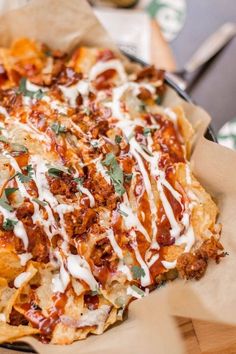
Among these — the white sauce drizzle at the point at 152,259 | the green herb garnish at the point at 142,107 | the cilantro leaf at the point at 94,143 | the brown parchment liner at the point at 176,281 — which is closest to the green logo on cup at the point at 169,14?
the brown parchment liner at the point at 176,281

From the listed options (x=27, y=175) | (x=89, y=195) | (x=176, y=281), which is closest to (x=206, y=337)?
(x=176, y=281)

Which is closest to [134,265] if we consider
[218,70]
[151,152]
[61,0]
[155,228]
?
[155,228]

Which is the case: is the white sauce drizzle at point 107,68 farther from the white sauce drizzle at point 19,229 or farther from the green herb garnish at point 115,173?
the white sauce drizzle at point 19,229

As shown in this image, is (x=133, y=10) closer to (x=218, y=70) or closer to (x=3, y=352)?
(x=218, y=70)

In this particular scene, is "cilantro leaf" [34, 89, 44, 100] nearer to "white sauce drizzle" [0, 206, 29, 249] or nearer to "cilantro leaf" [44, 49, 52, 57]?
"cilantro leaf" [44, 49, 52, 57]

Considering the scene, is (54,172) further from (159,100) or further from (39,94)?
(159,100)

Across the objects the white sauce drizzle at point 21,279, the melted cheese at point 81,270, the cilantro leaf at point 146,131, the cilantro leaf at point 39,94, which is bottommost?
the white sauce drizzle at point 21,279
